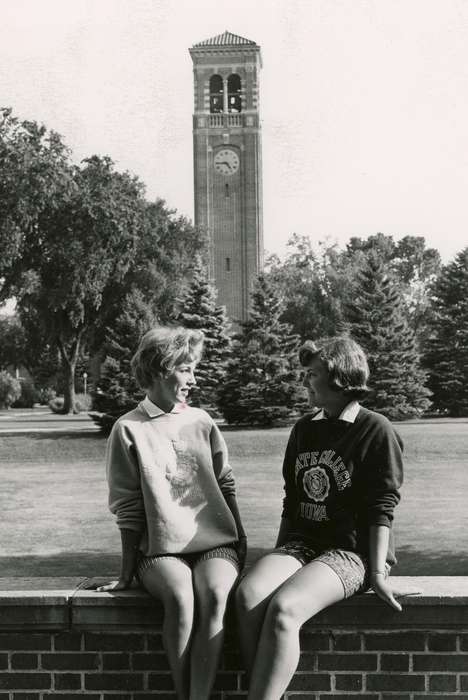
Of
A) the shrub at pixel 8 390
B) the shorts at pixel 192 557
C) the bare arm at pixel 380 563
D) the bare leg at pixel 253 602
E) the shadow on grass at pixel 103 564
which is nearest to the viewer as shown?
the bare leg at pixel 253 602

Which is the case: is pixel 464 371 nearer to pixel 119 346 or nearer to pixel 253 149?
pixel 119 346

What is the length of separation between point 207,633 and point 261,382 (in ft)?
83.3

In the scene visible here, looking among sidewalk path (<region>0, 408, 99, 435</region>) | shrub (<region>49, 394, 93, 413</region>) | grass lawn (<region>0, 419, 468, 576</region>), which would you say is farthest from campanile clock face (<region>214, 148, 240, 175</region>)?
grass lawn (<region>0, 419, 468, 576</region>)

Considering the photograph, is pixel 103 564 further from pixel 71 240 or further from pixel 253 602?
pixel 71 240

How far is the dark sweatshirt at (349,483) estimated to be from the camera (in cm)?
339

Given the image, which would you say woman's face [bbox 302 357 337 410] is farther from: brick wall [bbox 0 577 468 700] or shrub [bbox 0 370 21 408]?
shrub [bbox 0 370 21 408]

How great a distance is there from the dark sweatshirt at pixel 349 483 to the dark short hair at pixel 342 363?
0.12 m

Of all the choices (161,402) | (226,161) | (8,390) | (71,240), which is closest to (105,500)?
(161,402)

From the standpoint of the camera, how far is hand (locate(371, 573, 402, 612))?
321 centimetres

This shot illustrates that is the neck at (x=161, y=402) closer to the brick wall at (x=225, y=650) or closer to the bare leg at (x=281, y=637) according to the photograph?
the brick wall at (x=225, y=650)

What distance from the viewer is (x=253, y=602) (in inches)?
122

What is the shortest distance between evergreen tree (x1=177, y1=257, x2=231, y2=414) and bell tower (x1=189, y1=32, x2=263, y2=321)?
26.8 m

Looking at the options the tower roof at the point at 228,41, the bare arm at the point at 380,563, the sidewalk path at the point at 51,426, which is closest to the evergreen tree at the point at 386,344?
the sidewalk path at the point at 51,426

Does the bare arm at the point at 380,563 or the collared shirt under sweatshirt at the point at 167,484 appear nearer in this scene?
the bare arm at the point at 380,563
